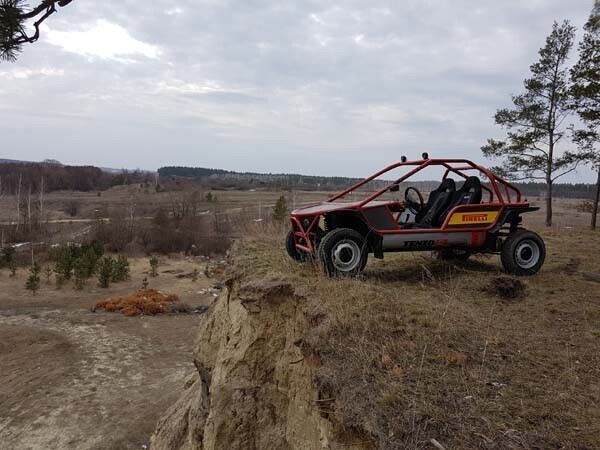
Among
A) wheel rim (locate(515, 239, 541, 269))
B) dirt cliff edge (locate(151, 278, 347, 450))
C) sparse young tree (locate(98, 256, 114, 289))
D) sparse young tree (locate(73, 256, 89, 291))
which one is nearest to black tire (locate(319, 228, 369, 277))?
dirt cliff edge (locate(151, 278, 347, 450))

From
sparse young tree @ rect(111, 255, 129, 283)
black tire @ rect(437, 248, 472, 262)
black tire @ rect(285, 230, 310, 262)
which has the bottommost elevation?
sparse young tree @ rect(111, 255, 129, 283)

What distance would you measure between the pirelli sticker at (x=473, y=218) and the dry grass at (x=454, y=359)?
2.45ft

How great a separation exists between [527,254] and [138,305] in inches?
619

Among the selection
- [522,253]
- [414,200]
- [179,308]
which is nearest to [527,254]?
[522,253]

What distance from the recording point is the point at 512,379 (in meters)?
3.54

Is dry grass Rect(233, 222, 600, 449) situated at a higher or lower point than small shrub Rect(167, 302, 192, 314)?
higher

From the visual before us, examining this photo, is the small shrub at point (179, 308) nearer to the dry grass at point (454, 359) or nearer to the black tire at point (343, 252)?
the dry grass at point (454, 359)

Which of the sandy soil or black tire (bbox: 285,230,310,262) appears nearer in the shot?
black tire (bbox: 285,230,310,262)

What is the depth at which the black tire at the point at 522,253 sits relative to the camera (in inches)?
263

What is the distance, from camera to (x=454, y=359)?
3771 mm

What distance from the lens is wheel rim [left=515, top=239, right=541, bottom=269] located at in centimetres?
677

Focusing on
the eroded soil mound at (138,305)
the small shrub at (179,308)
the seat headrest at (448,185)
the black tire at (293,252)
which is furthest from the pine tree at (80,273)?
the seat headrest at (448,185)

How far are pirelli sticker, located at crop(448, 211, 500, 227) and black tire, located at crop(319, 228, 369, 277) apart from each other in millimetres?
1345

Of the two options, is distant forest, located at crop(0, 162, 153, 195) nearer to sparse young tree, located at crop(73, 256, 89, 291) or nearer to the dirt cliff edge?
sparse young tree, located at crop(73, 256, 89, 291)
